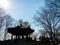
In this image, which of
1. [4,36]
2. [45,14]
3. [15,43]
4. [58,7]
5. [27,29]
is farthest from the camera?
[4,36]

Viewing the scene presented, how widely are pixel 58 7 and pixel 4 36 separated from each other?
27563 mm

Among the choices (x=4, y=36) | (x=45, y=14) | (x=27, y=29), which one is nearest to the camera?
(x=27, y=29)

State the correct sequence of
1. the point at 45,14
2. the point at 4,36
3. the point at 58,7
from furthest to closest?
the point at 4,36 → the point at 45,14 → the point at 58,7

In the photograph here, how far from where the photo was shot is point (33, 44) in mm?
23219

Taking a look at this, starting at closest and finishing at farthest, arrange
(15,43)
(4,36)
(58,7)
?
(58,7) < (15,43) < (4,36)

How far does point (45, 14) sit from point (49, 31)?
5.35 meters

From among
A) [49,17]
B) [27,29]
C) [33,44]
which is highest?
[49,17]

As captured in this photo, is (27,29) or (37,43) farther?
(27,29)

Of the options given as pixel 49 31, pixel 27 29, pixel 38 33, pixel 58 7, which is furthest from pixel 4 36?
pixel 58 7

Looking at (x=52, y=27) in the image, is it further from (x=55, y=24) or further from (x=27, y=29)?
(x=27, y=29)

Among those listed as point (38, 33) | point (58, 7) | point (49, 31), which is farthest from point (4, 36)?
point (58, 7)

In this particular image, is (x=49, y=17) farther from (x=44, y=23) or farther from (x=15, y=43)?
(x=15, y=43)

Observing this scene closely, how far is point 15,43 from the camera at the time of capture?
2397 centimetres

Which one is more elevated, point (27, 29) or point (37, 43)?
point (27, 29)
